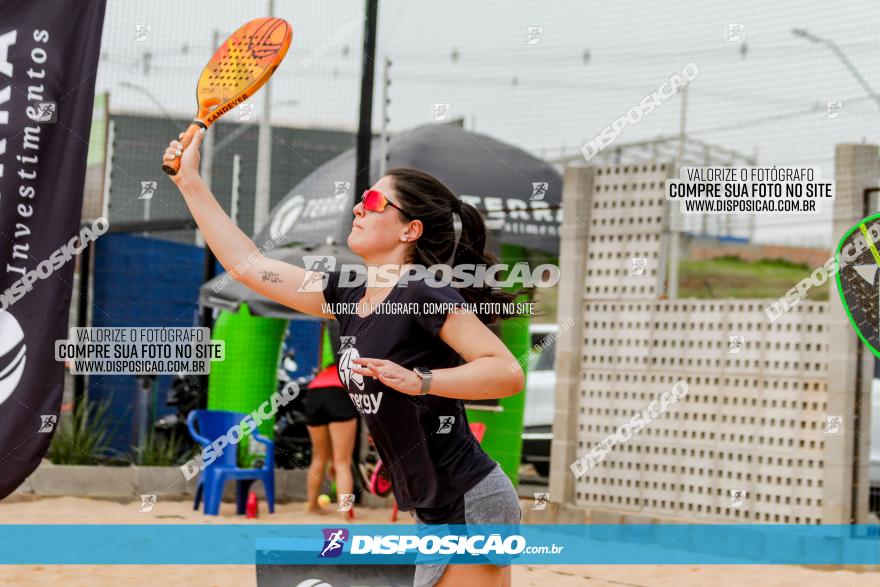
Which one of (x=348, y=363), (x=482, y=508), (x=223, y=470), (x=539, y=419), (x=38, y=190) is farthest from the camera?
(x=539, y=419)

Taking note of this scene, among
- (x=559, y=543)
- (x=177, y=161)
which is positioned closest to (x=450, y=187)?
(x=559, y=543)

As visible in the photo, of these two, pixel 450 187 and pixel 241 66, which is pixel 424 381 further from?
pixel 450 187

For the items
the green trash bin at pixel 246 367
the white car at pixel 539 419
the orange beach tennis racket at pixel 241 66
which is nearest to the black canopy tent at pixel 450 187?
the green trash bin at pixel 246 367

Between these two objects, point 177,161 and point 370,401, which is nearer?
point 370,401

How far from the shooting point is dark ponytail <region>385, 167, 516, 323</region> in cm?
314

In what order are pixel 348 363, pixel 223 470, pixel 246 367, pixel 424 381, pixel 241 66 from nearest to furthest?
pixel 424 381, pixel 348 363, pixel 241 66, pixel 223 470, pixel 246 367

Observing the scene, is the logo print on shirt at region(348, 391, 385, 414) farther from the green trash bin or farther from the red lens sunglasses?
the green trash bin

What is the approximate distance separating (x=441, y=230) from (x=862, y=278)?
14.9 ft

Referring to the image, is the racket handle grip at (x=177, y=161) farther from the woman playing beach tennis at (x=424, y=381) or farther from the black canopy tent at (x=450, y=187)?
the black canopy tent at (x=450, y=187)

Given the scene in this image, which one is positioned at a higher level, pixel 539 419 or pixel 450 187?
pixel 450 187

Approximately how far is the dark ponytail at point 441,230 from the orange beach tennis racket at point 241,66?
2.66 feet

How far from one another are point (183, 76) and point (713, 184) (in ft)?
14.5

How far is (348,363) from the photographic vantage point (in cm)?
292

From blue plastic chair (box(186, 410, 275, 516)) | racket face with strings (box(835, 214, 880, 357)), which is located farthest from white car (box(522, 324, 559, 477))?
racket face with strings (box(835, 214, 880, 357))
